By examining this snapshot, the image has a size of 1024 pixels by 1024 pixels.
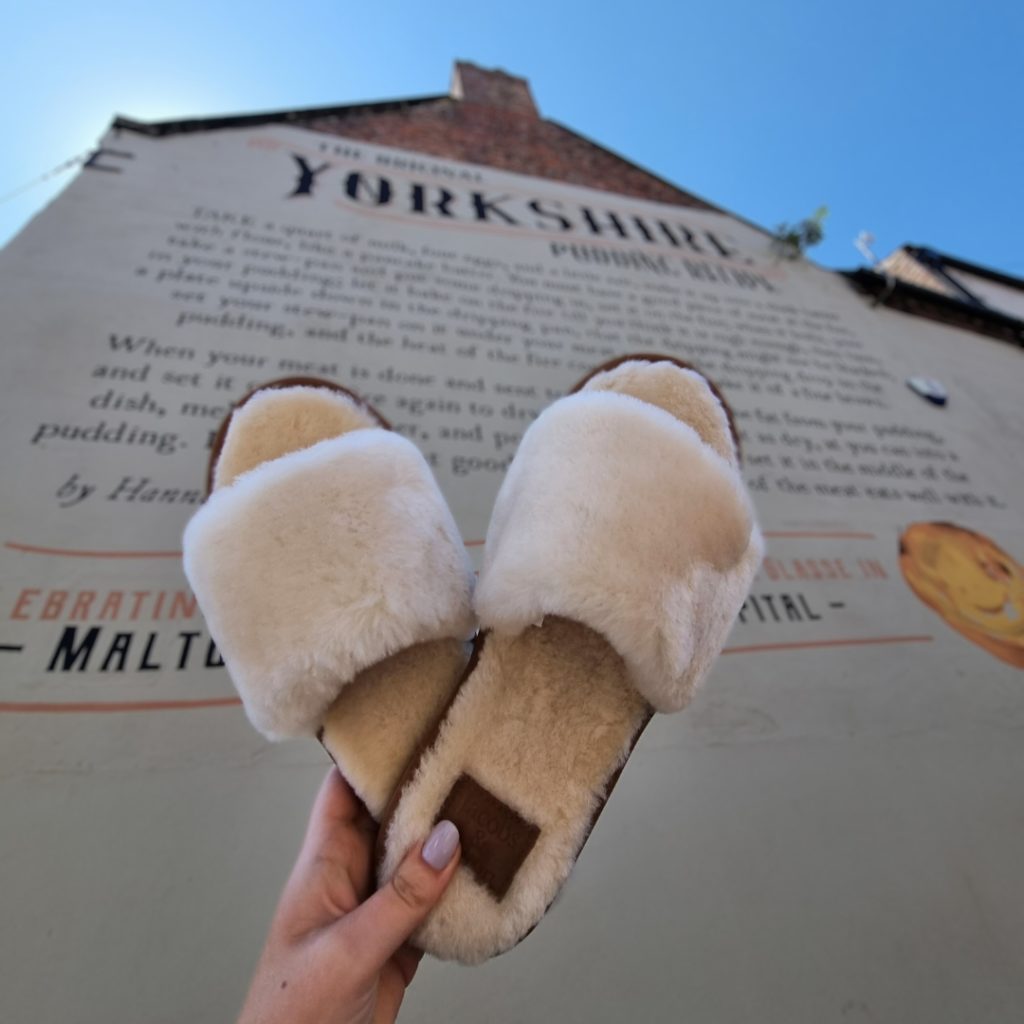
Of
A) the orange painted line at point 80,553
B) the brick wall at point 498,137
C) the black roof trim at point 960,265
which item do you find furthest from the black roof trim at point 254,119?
the black roof trim at point 960,265

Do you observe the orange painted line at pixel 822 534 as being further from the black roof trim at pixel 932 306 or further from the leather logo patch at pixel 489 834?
the black roof trim at pixel 932 306

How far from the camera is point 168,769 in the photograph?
692 mm

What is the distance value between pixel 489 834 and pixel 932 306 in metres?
3.00

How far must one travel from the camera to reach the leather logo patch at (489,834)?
38cm

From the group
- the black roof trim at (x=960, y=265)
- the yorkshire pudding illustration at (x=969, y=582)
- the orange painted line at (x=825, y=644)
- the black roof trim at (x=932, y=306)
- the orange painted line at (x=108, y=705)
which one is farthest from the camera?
the black roof trim at (x=960, y=265)

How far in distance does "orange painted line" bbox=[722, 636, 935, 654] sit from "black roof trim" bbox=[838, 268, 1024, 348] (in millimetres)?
1849

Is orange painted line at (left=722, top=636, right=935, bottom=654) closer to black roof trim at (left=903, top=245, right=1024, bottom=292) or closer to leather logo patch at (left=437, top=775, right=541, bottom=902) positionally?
leather logo patch at (left=437, top=775, right=541, bottom=902)

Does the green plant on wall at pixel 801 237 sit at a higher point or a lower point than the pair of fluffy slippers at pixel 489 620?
Answer: higher

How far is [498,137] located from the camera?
9.16 ft

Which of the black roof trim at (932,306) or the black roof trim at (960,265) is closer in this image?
the black roof trim at (932,306)

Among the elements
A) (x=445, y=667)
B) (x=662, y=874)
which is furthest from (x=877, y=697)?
(x=445, y=667)

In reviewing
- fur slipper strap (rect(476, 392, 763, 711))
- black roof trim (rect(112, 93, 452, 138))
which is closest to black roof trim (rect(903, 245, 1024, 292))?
black roof trim (rect(112, 93, 452, 138))

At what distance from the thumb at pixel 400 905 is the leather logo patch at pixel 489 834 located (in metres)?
0.01

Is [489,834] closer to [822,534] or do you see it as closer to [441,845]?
[441,845]
